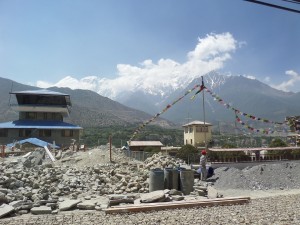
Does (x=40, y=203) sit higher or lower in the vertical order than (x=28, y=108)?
lower

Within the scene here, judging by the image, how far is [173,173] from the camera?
1520 cm

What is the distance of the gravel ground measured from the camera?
9656mm

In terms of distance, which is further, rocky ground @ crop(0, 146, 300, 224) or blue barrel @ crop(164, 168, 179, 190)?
blue barrel @ crop(164, 168, 179, 190)

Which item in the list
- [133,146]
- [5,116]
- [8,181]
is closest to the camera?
[8,181]

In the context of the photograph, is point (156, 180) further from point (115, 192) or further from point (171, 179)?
point (115, 192)

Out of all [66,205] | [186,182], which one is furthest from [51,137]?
[66,205]

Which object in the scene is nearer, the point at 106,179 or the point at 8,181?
the point at 8,181

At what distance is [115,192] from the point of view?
15289 mm

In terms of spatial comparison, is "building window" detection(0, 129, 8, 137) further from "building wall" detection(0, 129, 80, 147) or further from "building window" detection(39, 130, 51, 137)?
"building window" detection(39, 130, 51, 137)

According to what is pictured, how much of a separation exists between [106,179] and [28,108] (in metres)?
39.8

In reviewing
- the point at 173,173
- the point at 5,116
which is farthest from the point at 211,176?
the point at 5,116

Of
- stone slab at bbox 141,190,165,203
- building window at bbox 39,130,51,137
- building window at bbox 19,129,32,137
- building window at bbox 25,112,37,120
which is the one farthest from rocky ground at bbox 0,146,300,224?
building window at bbox 25,112,37,120

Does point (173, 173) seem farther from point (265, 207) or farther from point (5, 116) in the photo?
point (5, 116)

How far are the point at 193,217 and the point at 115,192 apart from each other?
5.99 meters
